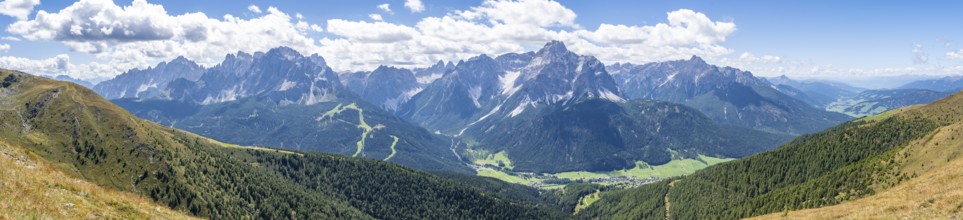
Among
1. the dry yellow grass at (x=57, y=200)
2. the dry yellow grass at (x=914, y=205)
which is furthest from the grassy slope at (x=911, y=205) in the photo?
the dry yellow grass at (x=57, y=200)

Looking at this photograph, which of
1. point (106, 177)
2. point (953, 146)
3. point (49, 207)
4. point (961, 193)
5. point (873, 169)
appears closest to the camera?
point (49, 207)

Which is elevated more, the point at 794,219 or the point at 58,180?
the point at 58,180

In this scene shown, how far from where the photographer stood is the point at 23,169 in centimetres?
4428

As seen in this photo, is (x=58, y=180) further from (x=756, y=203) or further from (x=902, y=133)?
(x=902, y=133)

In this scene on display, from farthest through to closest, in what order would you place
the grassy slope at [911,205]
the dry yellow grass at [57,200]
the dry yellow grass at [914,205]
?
the grassy slope at [911,205] → the dry yellow grass at [914,205] → the dry yellow grass at [57,200]

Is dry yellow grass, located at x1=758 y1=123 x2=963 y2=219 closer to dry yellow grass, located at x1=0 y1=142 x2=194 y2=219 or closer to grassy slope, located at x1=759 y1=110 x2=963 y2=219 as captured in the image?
grassy slope, located at x1=759 y1=110 x2=963 y2=219

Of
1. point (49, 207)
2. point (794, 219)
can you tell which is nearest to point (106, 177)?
point (49, 207)

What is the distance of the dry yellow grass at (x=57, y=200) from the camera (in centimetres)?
3084

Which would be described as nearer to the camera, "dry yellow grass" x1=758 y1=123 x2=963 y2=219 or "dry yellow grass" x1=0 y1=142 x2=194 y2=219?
"dry yellow grass" x1=0 y1=142 x2=194 y2=219

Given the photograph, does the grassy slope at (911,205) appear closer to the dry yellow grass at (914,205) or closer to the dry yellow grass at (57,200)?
the dry yellow grass at (914,205)

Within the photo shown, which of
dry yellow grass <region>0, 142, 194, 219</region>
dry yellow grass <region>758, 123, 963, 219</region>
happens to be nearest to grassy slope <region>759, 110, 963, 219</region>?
dry yellow grass <region>758, 123, 963, 219</region>

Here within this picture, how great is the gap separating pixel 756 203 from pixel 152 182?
236m

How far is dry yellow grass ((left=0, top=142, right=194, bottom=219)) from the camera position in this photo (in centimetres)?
3084

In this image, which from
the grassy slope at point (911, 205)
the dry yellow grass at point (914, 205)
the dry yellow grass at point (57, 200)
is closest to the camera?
the dry yellow grass at point (57, 200)
